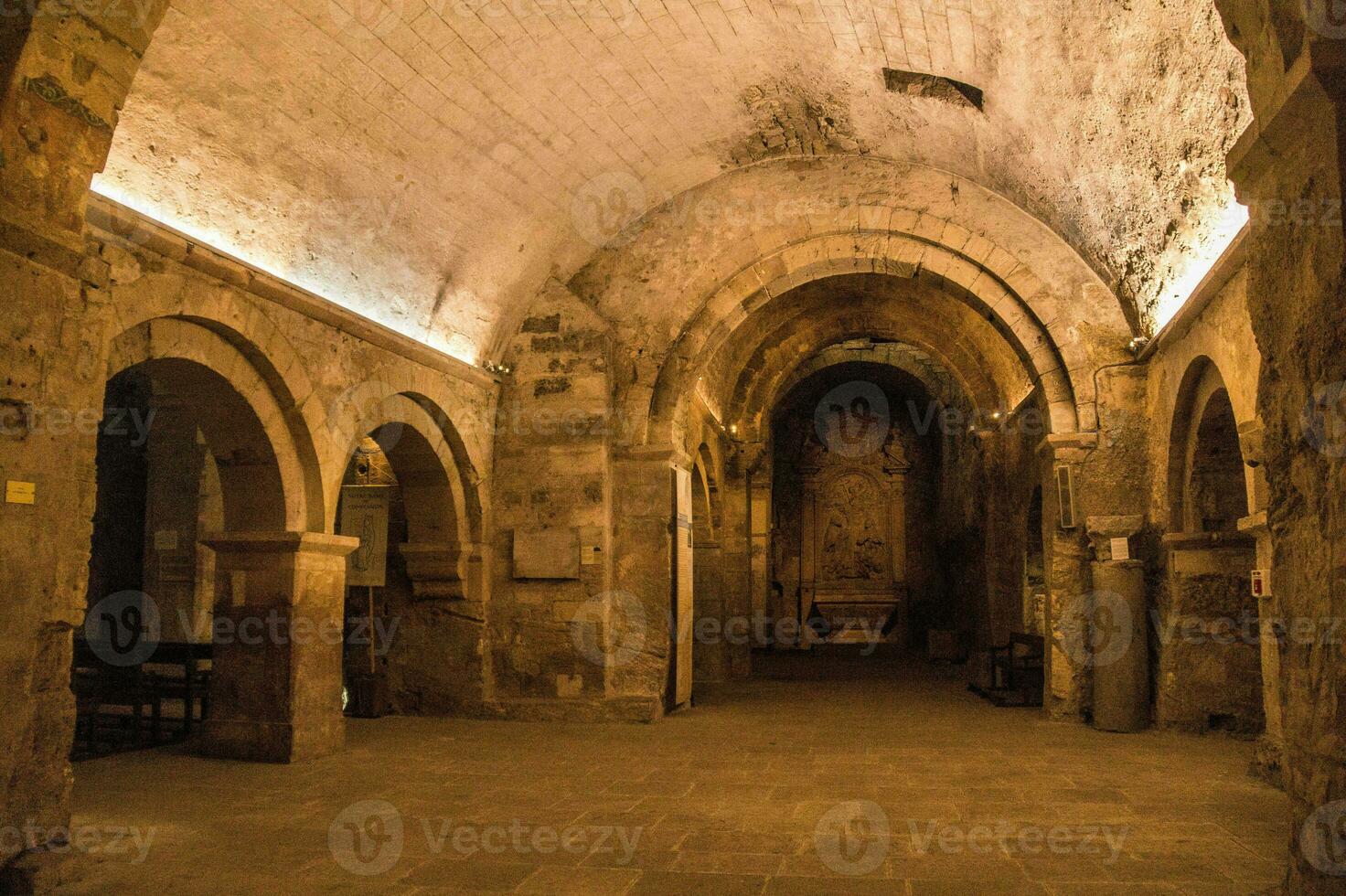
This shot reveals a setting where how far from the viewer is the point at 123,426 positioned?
11.4 m

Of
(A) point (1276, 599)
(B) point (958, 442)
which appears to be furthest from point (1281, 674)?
(B) point (958, 442)

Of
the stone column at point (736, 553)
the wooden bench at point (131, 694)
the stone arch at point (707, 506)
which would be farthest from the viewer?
the stone column at point (736, 553)

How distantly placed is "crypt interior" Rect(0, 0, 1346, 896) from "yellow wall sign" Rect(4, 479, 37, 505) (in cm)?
9

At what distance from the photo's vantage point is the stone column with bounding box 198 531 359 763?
247 inches

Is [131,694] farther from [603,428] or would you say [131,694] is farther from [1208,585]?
[1208,585]

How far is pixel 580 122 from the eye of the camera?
7402 millimetres

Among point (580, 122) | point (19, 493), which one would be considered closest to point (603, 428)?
point (580, 122)

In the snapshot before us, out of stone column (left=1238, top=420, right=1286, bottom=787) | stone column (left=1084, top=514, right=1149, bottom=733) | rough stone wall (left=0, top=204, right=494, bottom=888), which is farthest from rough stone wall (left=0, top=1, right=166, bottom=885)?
stone column (left=1084, top=514, right=1149, bottom=733)

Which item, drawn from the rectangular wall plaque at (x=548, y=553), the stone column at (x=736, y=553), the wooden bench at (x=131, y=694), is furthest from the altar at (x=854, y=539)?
the wooden bench at (x=131, y=694)

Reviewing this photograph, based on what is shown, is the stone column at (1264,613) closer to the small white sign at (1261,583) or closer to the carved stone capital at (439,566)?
the small white sign at (1261,583)

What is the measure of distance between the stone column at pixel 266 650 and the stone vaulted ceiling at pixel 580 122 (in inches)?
71.6

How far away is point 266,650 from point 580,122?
426 centimetres

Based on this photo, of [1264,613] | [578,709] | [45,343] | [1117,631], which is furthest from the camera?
[578,709]

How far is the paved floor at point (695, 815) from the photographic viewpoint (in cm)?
387
